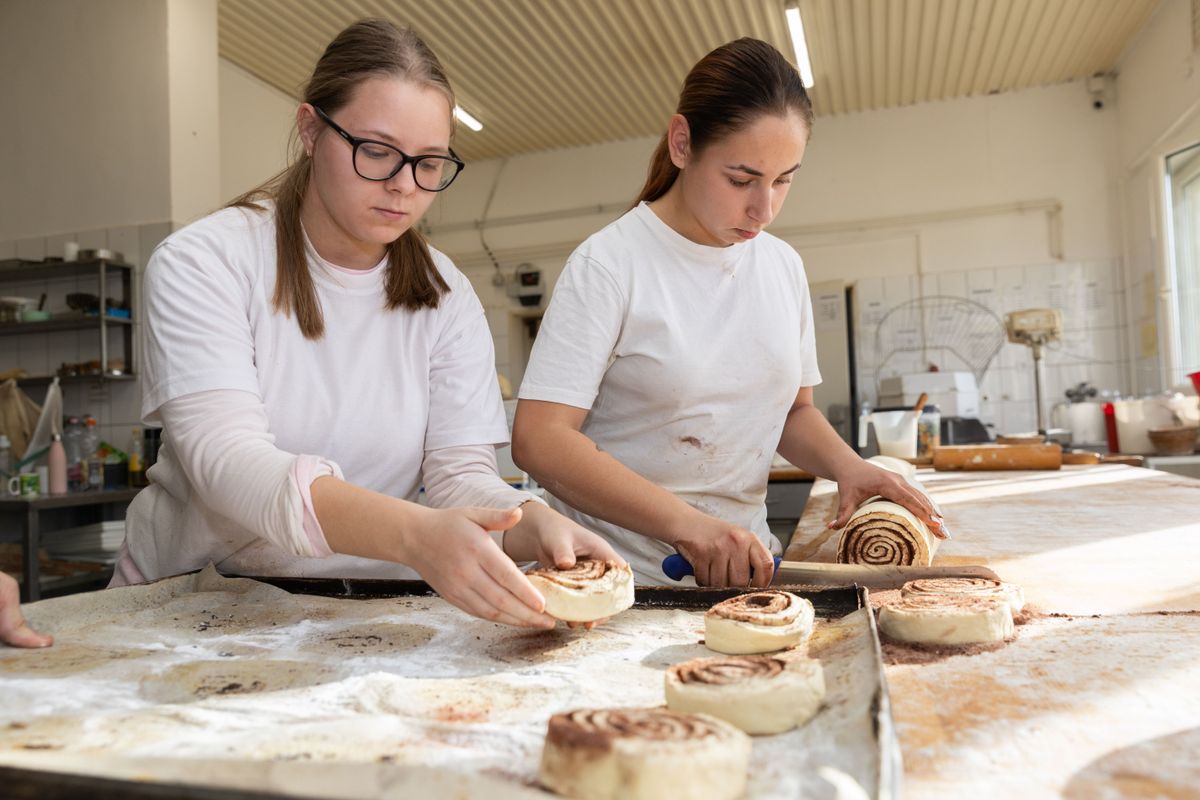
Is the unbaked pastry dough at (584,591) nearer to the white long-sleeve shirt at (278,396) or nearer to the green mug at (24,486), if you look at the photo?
the white long-sleeve shirt at (278,396)

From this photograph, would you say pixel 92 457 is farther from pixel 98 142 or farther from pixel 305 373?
pixel 305 373

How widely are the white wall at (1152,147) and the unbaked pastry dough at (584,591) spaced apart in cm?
518

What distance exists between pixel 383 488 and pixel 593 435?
1.31ft

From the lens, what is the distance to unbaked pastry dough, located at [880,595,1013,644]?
0.90 metres

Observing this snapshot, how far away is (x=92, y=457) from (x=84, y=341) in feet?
2.67

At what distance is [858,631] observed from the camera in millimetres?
927

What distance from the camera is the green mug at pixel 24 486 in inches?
143

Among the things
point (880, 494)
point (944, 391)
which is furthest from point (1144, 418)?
point (880, 494)

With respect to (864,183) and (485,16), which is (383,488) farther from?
(864,183)

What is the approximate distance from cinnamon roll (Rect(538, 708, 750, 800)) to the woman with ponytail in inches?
26.2

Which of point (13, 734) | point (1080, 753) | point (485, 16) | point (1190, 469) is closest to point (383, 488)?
point (13, 734)

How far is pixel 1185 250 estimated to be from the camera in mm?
5223

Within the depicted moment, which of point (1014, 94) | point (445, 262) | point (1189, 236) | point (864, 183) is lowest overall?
point (445, 262)

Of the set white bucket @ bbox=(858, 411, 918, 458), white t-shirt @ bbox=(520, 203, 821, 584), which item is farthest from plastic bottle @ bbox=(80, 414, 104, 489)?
white bucket @ bbox=(858, 411, 918, 458)
